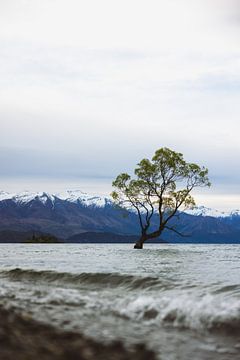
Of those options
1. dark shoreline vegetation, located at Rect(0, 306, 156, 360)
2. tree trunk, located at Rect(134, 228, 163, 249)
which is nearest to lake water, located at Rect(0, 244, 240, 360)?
dark shoreline vegetation, located at Rect(0, 306, 156, 360)

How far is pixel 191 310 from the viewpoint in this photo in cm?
786

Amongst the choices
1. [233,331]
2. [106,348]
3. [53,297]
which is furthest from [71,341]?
[53,297]

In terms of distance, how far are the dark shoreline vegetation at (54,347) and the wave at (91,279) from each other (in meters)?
5.21

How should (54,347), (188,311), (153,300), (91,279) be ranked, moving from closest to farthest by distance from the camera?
(54,347) < (188,311) < (153,300) < (91,279)

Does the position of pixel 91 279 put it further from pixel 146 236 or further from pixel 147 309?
pixel 146 236

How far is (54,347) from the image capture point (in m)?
5.46

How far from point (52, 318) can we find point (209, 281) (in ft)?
18.4

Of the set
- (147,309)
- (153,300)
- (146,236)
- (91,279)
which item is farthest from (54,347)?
(146,236)

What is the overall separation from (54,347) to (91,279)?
7.70m

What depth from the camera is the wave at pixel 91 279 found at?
11578 mm

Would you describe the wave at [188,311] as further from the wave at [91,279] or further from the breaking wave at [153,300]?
the wave at [91,279]

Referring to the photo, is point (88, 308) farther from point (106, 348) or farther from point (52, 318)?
point (106, 348)

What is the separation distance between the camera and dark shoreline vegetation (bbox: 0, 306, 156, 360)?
5.07 meters

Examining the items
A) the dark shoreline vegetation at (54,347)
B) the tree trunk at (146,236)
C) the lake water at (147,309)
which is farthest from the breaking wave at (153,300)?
the tree trunk at (146,236)
